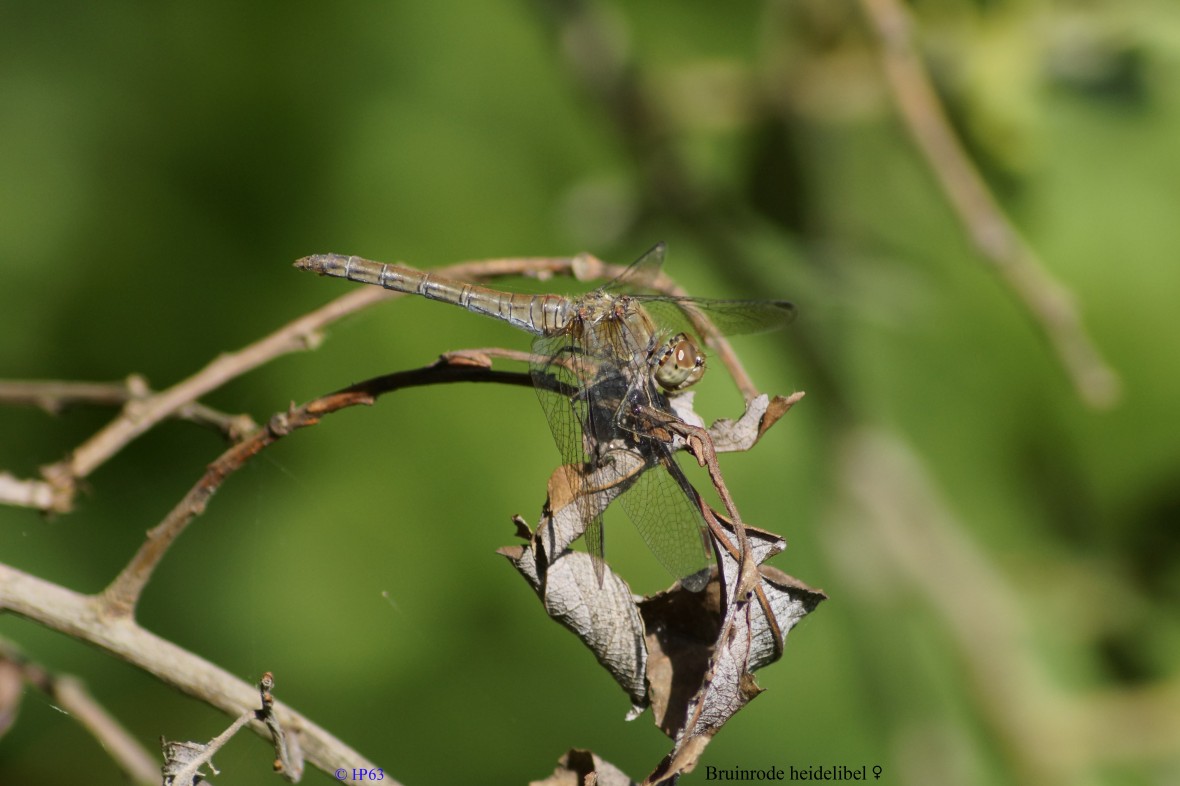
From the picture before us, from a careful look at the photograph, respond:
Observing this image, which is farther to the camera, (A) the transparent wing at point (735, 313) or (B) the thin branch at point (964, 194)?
(B) the thin branch at point (964, 194)

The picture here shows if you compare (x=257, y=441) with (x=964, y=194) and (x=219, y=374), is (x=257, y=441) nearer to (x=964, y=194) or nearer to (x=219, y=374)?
(x=219, y=374)

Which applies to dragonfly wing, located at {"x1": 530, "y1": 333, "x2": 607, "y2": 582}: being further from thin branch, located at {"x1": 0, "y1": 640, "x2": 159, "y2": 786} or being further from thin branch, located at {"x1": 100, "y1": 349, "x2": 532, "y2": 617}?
thin branch, located at {"x1": 0, "y1": 640, "x2": 159, "y2": 786}

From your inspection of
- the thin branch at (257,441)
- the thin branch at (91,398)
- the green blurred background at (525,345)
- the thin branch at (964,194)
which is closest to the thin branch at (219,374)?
the thin branch at (91,398)

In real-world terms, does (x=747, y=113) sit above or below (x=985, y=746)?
above

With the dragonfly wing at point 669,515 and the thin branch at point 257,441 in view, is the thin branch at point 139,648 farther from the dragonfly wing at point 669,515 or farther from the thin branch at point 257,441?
the dragonfly wing at point 669,515

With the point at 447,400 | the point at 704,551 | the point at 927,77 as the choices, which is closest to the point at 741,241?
the point at 927,77

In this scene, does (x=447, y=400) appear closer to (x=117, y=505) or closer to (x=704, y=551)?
(x=117, y=505)

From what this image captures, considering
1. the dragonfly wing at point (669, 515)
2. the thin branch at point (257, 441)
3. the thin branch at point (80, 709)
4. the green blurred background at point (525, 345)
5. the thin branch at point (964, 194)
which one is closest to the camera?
the thin branch at point (257, 441)
